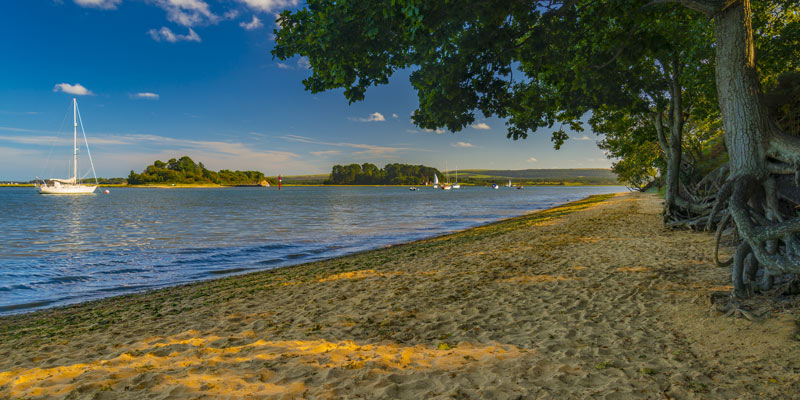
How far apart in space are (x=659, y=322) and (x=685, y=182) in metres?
17.1

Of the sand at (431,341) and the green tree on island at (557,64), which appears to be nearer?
the sand at (431,341)

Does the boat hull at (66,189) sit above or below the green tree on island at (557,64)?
below

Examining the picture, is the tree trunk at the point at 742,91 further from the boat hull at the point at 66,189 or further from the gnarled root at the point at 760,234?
the boat hull at the point at 66,189

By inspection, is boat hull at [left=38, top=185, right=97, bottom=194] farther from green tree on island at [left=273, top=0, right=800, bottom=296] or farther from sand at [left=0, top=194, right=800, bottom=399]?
green tree on island at [left=273, top=0, right=800, bottom=296]

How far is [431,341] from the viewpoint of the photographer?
19.1 feet

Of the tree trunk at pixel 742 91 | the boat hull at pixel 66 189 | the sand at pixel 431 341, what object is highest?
the tree trunk at pixel 742 91

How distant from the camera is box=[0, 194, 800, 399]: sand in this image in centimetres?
438

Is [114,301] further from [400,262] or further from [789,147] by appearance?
[789,147]

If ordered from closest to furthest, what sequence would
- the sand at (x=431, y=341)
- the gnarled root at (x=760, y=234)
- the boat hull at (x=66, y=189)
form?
the sand at (x=431, y=341) < the gnarled root at (x=760, y=234) < the boat hull at (x=66, y=189)

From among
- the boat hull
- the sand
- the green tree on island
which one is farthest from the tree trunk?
the boat hull

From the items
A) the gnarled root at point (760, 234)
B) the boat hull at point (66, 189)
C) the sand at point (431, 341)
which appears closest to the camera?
the sand at point (431, 341)

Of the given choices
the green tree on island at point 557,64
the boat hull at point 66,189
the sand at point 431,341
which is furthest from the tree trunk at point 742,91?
the boat hull at point 66,189

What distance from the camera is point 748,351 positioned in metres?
4.68

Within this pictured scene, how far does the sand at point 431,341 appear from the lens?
4379mm
